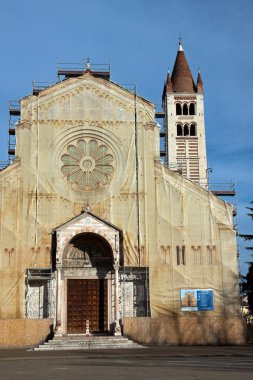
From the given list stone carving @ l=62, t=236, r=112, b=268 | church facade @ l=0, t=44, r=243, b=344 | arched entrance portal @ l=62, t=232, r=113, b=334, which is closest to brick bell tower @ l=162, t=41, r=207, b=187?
church facade @ l=0, t=44, r=243, b=344

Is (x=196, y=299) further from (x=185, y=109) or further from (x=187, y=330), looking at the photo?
(x=185, y=109)

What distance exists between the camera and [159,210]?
30594 mm

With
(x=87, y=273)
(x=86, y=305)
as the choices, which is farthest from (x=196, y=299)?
(x=87, y=273)

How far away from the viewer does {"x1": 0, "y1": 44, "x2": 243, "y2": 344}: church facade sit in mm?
28984

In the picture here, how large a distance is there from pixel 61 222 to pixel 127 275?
16.1 feet

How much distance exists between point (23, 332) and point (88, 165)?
10459mm

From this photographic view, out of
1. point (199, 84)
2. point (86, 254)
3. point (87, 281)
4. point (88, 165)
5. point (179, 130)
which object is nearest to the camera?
point (87, 281)

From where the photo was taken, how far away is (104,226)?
29.1 meters

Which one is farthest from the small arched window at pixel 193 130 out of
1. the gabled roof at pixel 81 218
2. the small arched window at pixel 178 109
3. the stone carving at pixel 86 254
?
the gabled roof at pixel 81 218

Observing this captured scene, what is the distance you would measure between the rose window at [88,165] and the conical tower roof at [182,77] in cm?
3096

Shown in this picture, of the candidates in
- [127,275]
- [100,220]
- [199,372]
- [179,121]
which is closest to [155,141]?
[100,220]

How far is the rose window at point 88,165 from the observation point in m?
31.1

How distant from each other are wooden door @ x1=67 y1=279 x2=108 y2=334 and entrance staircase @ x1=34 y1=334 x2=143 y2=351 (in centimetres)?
252

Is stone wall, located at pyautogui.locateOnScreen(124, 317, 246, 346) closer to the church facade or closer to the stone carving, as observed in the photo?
the church facade
